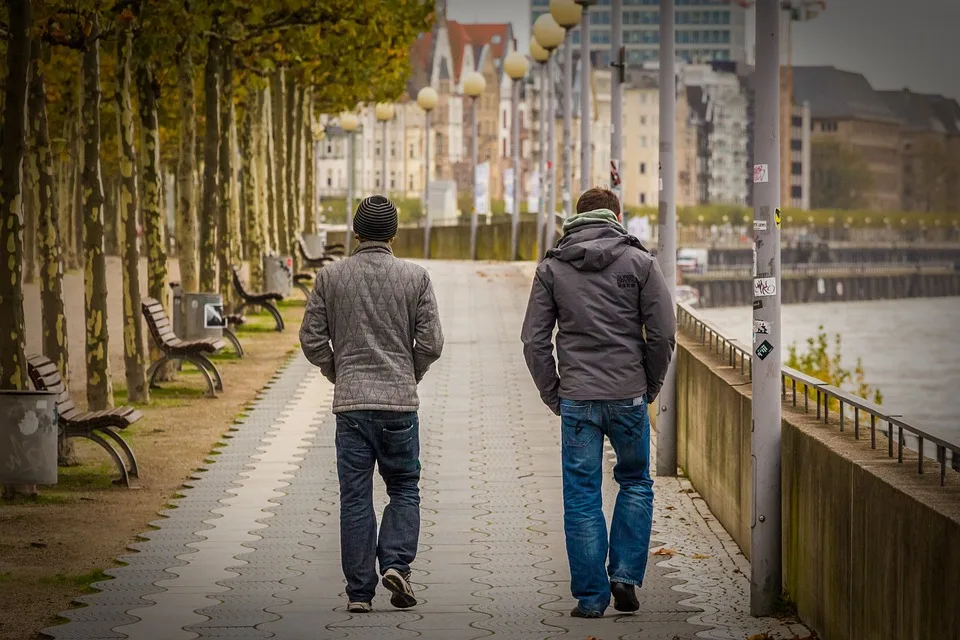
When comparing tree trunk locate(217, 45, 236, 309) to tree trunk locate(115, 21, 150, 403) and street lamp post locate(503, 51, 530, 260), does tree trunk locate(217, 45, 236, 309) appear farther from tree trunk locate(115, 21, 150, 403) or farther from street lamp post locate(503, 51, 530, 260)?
street lamp post locate(503, 51, 530, 260)

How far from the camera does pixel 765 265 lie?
9039mm

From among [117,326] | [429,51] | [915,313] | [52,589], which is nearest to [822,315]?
[915,313]

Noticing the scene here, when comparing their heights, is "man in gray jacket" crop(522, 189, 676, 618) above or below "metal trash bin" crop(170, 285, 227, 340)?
above

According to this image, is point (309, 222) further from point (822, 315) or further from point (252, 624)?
point (822, 315)

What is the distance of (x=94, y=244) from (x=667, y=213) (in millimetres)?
5462

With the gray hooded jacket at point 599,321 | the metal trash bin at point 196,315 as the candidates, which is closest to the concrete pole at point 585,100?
the metal trash bin at point 196,315

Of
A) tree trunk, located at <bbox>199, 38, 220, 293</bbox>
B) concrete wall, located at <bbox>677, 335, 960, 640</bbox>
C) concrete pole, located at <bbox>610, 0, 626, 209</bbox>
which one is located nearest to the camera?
concrete wall, located at <bbox>677, 335, 960, 640</bbox>

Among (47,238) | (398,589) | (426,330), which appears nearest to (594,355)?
(426,330)

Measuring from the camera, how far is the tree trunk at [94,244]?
17484 mm

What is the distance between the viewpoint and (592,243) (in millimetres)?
8672

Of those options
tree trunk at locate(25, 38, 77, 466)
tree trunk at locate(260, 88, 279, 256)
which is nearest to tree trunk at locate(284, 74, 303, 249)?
tree trunk at locate(260, 88, 279, 256)

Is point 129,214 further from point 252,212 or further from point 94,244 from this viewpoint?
point 252,212

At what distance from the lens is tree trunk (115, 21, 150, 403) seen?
19.1 m

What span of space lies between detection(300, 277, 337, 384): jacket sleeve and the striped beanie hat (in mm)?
289
